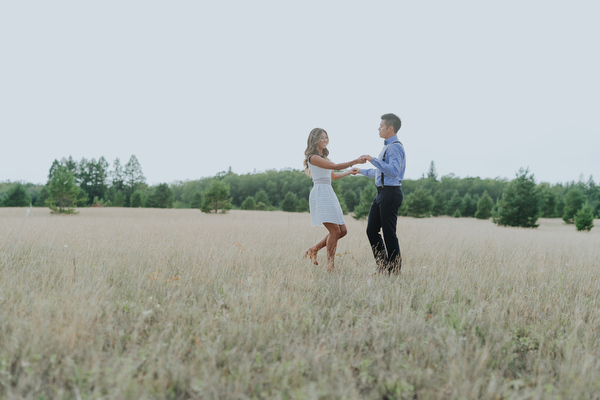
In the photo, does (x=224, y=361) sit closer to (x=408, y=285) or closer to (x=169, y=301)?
(x=169, y=301)

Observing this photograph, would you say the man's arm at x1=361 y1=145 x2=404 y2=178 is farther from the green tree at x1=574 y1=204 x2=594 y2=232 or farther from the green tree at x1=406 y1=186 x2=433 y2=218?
the green tree at x1=406 y1=186 x2=433 y2=218

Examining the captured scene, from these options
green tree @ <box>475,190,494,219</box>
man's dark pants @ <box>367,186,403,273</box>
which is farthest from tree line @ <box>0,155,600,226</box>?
man's dark pants @ <box>367,186,403,273</box>

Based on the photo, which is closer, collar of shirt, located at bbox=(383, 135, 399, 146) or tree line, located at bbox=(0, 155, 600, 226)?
collar of shirt, located at bbox=(383, 135, 399, 146)

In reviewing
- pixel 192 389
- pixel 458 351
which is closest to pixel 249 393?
pixel 192 389

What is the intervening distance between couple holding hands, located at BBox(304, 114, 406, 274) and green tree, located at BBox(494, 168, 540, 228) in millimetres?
29701

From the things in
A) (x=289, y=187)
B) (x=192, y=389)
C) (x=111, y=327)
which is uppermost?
(x=289, y=187)

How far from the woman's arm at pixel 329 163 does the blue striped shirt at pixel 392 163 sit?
22 cm

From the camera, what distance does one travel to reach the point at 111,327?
2631mm

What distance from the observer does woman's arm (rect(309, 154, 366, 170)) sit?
15.6ft

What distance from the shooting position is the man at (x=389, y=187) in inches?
185

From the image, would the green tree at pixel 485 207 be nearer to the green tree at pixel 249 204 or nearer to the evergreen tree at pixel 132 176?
the green tree at pixel 249 204

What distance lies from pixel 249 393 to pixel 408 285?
286 centimetres

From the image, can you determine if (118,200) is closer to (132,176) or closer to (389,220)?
(132,176)

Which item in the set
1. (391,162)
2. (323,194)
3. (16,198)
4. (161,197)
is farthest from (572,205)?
(16,198)
